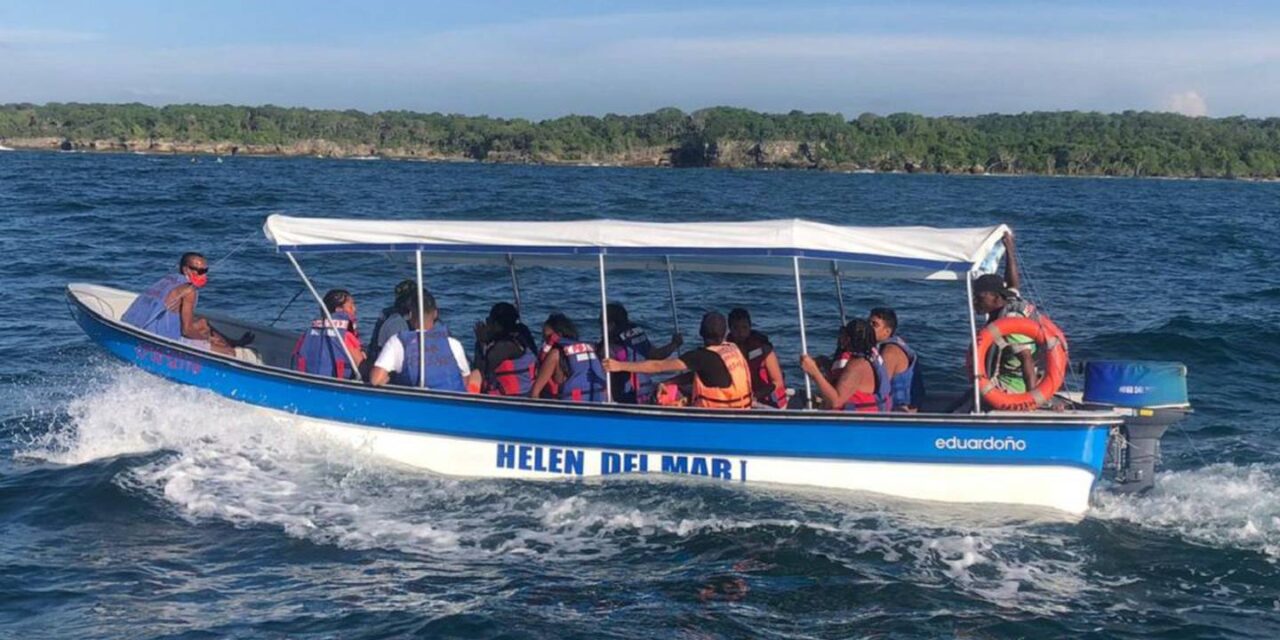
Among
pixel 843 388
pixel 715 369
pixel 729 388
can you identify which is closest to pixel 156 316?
pixel 715 369

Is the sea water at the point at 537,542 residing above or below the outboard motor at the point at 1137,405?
below

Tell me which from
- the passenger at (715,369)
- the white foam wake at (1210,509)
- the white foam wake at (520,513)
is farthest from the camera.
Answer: the passenger at (715,369)

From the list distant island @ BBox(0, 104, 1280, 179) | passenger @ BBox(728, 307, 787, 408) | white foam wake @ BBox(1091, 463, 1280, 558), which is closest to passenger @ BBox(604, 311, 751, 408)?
passenger @ BBox(728, 307, 787, 408)

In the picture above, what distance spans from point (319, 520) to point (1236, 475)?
26.9ft

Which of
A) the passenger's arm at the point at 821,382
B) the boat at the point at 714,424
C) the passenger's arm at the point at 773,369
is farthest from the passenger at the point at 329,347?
the passenger's arm at the point at 821,382

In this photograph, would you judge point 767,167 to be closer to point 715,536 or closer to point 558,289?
point 558,289

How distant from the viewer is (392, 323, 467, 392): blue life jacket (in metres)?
11.2

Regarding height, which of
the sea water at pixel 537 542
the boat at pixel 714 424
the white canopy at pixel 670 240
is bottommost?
the sea water at pixel 537 542

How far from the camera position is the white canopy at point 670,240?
10031 mm

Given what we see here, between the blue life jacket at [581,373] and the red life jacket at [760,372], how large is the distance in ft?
4.37

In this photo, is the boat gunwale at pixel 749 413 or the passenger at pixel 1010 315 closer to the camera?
the boat gunwale at pixel 749 413

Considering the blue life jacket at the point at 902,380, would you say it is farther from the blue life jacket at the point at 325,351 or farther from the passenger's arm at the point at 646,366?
the blue life jacket at the point at 325,351

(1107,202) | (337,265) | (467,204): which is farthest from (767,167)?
(337,265)

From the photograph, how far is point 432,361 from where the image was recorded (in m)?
11.2
